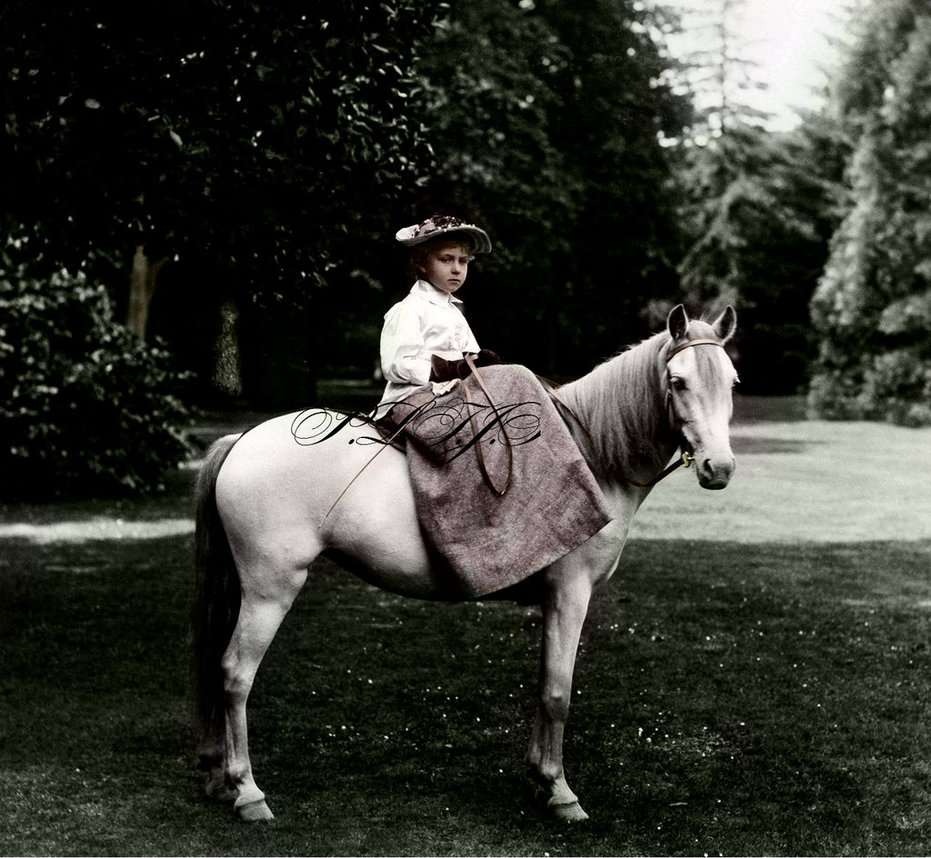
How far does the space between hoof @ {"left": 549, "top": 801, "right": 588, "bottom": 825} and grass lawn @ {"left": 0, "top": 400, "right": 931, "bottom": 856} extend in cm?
7

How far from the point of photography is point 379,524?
478 cm

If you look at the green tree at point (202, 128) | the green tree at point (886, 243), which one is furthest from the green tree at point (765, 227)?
the green tree at point (202, 128)

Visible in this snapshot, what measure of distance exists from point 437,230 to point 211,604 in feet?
6.52

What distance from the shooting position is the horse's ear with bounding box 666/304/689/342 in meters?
4.37

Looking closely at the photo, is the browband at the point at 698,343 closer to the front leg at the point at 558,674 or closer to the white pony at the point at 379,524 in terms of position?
the white pony at the point at 379,524

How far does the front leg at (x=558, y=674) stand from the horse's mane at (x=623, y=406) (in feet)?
1.83

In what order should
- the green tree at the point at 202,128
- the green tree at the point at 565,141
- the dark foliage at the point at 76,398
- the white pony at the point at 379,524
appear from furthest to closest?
the green tree at the point at 565,141
the dark foliage at the point at 76,398
the green tree at the point at 202,128
the white pony at the point at 379,524

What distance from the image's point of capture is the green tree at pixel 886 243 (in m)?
28.6

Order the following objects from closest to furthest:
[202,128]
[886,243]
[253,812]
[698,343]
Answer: [698,343] < [253,812] < [202,128] < [886,243]

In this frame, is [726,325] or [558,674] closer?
[726,325]

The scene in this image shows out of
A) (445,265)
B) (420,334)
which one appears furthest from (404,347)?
(445,265)

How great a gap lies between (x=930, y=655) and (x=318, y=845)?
5.17 m

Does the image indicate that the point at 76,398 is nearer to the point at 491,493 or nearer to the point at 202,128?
the point at 202,128

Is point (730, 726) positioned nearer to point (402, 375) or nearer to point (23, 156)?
point (402, 375)
